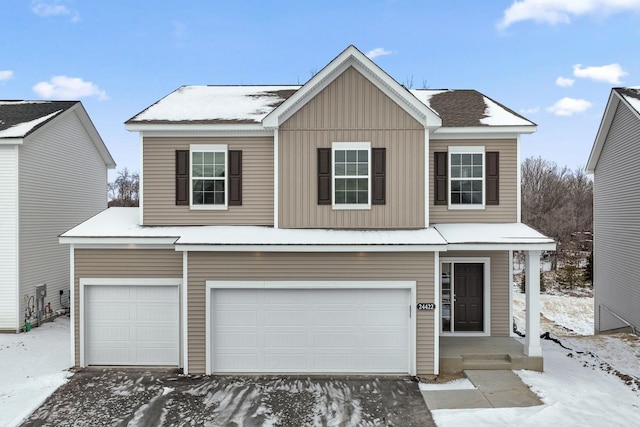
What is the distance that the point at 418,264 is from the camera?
9.36m

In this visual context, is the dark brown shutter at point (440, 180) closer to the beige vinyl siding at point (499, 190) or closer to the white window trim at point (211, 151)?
the beige vinyl siding at point (499, 190)

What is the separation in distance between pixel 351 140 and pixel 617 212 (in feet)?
41.4

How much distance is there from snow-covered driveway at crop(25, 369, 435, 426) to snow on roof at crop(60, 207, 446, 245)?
3043 mm

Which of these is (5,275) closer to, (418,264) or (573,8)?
(418,264)

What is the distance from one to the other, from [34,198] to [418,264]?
1343 centimetres

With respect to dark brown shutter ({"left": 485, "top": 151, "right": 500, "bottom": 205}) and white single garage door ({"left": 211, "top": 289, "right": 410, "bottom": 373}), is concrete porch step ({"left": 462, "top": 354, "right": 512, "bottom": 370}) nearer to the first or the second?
white single garage door ({"left": 211, "top": 289, "right": 410, "bottom": 373})

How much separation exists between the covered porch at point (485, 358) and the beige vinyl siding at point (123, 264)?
6.69m

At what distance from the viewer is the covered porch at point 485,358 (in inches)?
370

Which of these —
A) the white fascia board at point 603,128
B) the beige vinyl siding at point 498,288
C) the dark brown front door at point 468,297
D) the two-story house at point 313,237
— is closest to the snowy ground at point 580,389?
the two-story house at point 313,237

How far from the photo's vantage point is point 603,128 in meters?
16.9

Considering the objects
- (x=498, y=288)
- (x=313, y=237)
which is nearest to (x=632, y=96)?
(x=498, y=288)

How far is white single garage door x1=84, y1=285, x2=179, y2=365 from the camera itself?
9.84 m

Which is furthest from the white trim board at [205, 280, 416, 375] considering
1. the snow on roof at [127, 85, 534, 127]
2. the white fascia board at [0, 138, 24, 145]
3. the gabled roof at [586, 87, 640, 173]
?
the gabled roof at [586, 87, 640, 173]

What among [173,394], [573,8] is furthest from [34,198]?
[573,8]
